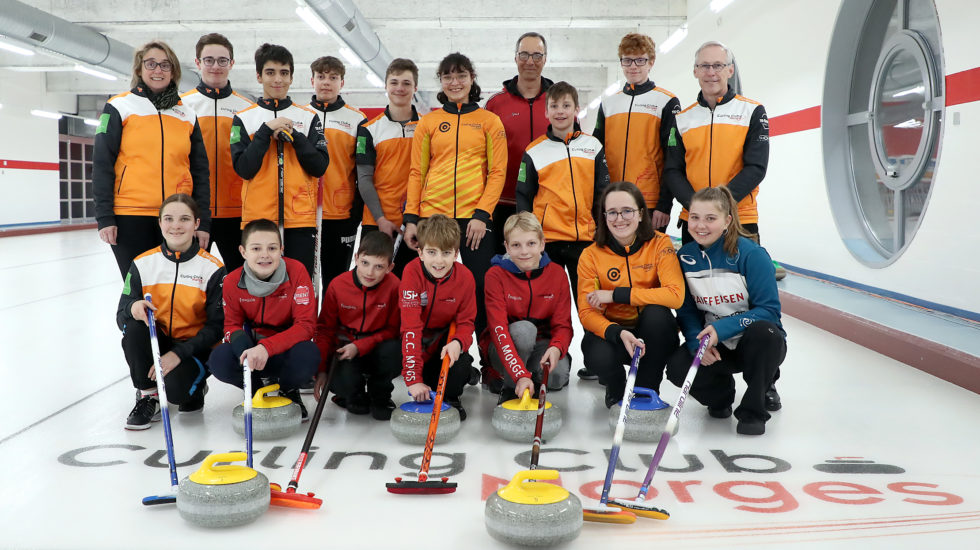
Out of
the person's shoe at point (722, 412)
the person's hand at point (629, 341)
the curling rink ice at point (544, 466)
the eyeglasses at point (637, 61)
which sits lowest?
the curling rink ice at point (544, 466)

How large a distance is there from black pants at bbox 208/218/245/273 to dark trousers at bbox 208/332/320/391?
86 cm

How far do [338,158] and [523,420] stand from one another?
168 centimetres

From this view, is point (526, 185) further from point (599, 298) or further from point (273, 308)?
point (273, 308)

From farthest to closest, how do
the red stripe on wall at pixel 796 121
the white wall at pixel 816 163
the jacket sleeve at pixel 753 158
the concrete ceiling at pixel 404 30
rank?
the concrete ceiling at pixel 404 30 → the red stripe on wall at pixel 796 121 → the white wall at pixel 816 163 → the jacket sleeve at pixel 753 158

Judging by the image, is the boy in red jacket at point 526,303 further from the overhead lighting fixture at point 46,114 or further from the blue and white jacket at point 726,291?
the overhead lighting fixture at point 46,114

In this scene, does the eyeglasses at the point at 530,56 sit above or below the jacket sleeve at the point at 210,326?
above

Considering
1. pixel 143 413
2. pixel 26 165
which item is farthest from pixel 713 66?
pixel 26 165

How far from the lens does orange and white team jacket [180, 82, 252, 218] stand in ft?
11.1

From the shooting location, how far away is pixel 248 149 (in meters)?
3.07

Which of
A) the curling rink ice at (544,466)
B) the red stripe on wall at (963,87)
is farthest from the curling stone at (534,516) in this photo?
the red stripe on wall at (963,87)

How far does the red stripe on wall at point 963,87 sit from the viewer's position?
4312mm

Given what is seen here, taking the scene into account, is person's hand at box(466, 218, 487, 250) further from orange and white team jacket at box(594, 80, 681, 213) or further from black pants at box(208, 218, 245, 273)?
black pants at box(208, 218, 245, 273)

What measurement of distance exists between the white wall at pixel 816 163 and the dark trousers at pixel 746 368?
2.37 meters

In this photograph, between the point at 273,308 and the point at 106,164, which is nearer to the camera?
the point at 273,308
